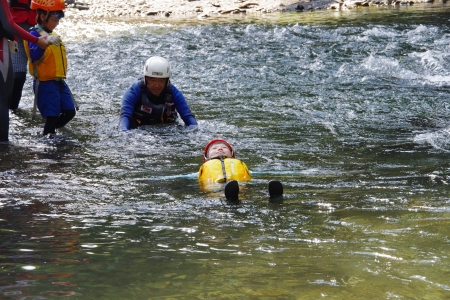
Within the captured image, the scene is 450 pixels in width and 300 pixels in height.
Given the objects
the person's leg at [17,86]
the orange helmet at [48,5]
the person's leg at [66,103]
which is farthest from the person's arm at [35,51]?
the person's leg at [17,86]

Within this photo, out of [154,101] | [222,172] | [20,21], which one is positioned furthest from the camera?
[20,21]

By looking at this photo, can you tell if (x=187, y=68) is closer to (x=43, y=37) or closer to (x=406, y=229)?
(x=43, y=37)

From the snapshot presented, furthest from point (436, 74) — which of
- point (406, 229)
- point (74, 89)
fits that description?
point (406, 229)

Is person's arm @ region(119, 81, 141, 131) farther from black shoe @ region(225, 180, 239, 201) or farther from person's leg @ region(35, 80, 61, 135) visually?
black shoe @ region(225, 180, 239, 201)

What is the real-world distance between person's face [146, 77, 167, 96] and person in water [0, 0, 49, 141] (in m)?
1.71

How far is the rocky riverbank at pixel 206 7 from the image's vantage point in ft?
78.1

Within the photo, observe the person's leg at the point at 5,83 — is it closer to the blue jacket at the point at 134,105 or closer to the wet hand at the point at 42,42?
the wet hand at the point at 42,42

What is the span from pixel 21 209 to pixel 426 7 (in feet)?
62.2

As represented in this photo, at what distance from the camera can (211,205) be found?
18.5ft

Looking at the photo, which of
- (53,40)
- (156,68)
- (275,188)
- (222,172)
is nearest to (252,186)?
(222,172)

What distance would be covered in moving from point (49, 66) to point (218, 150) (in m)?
2.78

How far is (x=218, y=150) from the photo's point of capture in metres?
6.98

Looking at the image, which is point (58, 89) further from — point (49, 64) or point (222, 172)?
point (222, 172)

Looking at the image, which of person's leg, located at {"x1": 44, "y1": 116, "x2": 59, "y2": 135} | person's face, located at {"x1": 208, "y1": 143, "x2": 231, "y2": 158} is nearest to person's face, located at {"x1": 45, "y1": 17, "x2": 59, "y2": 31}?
person's leg, located at {"x1": 44, "y1": 116, "x2": 59, "y2": 135}
